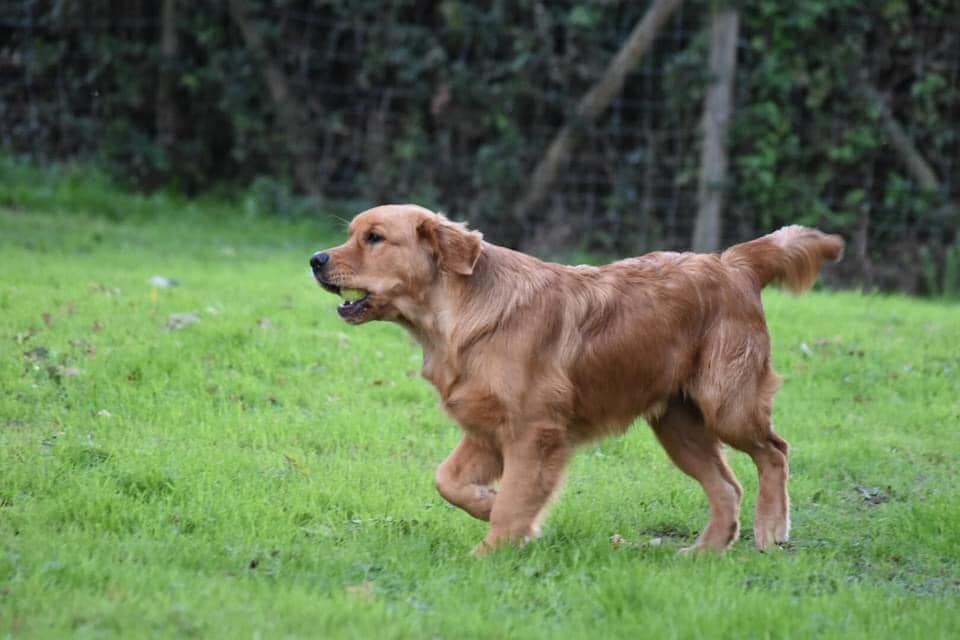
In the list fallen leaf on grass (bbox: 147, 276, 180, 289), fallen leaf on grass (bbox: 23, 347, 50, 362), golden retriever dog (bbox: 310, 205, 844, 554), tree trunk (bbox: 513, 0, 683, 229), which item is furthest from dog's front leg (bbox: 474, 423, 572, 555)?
tree trunk (bbox: 513, 0, 683, 229)

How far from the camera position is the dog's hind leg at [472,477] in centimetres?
566

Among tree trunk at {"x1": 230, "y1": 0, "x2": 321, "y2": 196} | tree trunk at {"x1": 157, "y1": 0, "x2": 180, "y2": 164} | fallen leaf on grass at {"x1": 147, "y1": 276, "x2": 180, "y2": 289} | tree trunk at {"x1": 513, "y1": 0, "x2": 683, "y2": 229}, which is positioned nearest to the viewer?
fallen leaf on grass at {"x1": 147, "y1": 276, "x2": 180, "y2": 289}

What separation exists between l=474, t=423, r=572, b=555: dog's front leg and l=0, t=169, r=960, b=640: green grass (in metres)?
0.12

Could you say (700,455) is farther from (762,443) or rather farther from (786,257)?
(786,257)

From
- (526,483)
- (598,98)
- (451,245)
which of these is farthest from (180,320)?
(598,98)

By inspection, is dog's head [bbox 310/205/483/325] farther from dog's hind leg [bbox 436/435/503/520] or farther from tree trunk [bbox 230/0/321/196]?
tree trunk [bbox 230/0/321/196]

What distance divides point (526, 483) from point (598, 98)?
26.7 feet

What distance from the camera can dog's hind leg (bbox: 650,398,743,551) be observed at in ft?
19.8

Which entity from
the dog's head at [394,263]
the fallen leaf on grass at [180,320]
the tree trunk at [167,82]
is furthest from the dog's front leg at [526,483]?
the tree trunk at [167,82]

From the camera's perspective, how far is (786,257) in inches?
243

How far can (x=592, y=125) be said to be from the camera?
43.3ft

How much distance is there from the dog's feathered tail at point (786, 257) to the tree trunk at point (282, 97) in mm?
8415

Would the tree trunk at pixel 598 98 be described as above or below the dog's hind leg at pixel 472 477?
above

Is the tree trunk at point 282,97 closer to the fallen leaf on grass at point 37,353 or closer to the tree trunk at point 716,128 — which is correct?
the tree trunk at point 716,128
